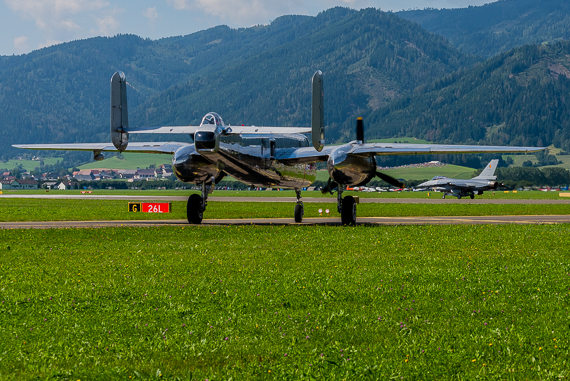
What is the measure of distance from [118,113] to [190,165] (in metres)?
Result: 4.57

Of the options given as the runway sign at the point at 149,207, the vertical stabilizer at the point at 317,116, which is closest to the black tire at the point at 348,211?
the vertical stabilizer at the point at 317,116

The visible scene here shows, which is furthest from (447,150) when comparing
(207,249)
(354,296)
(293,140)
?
(354,296)

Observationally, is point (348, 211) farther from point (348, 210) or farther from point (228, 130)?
point (228, 130)

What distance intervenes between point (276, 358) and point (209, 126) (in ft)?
64.9

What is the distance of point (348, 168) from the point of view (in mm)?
30906

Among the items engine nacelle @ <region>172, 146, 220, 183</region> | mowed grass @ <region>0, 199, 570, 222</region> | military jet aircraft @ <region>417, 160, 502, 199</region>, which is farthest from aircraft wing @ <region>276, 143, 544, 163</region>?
military jet aircraft @ <region>417, 160, 502, 199</region>

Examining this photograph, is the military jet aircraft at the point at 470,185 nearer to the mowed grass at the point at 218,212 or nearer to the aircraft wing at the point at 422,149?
the mowed grass at the point at 218,212

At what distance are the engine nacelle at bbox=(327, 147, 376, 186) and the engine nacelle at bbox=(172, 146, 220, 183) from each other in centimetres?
586

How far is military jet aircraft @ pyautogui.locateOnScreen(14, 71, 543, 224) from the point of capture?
26859 mm

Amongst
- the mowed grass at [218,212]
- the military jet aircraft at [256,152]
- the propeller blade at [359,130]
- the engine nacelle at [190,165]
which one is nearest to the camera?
the military jet aircraft at [256,152]

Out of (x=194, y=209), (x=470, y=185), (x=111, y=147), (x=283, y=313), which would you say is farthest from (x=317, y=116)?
(x=470, y=185)

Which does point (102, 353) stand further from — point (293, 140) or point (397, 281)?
point (293, 140)

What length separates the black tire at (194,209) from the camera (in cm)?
3209

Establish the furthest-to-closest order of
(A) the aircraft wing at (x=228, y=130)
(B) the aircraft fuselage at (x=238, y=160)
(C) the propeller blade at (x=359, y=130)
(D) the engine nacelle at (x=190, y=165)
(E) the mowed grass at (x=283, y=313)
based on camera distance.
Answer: (C) the propeller blade at (x=359, y=130)
(D) the engine nacelle at (x=190, y=165)
(B) the aircraft fuselage at (x=238, y=160)
(A) the aircraft wing at (x=228, y=130)
(E) the mowed grass at (x=283, y=313)
